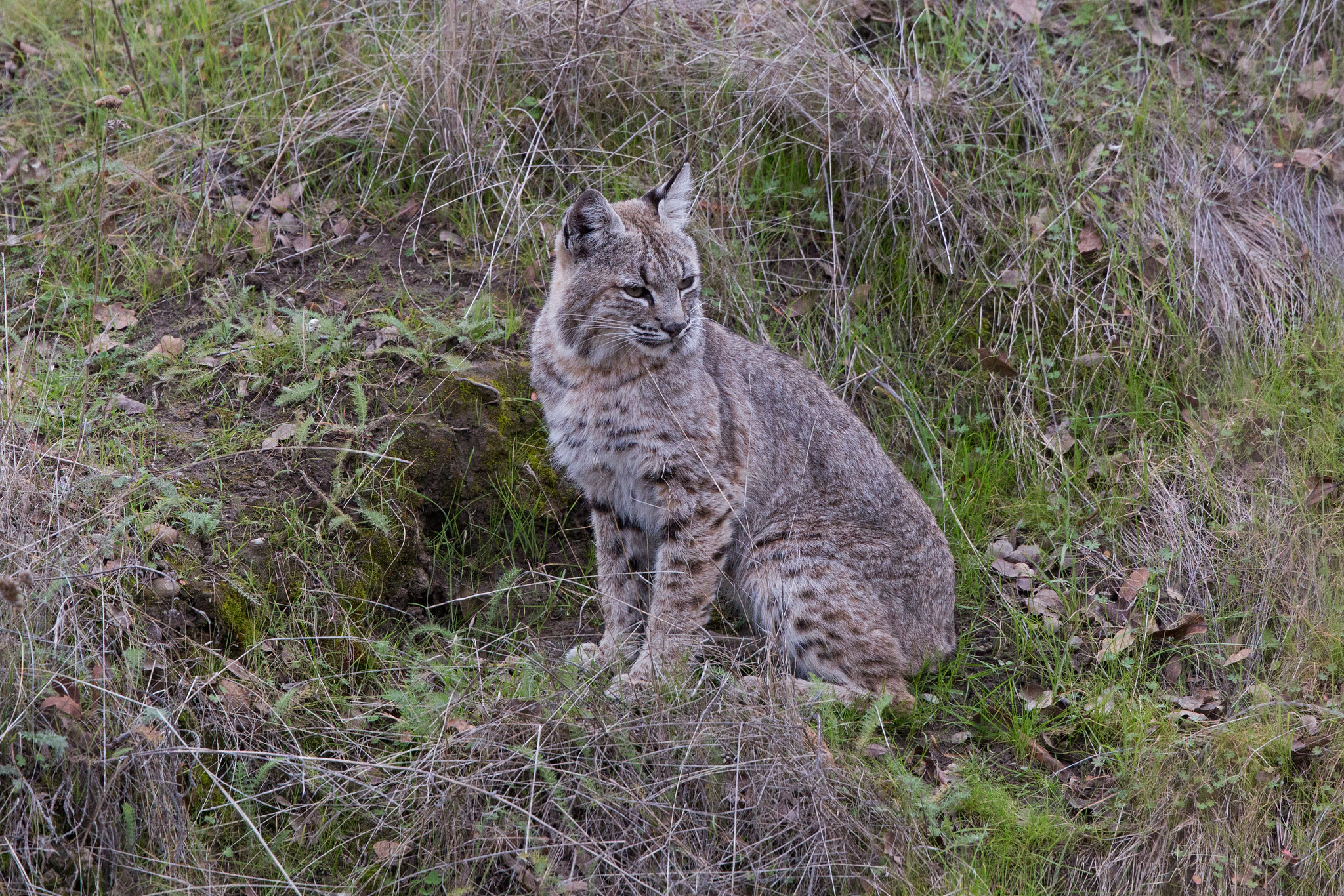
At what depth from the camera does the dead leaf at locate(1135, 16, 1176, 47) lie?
6.44 metres

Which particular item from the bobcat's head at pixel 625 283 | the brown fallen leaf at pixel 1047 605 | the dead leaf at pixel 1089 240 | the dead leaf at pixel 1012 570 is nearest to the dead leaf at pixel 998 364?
the dead leaf at pixel 1089 240

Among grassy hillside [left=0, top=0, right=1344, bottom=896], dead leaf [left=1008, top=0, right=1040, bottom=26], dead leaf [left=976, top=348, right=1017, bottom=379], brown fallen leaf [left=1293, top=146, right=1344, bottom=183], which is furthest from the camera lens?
dead leaf [left=1008, top=0, right=1040, bottom=26]

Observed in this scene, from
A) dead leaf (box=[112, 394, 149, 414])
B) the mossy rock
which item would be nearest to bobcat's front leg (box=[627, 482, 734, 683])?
the mossy rock

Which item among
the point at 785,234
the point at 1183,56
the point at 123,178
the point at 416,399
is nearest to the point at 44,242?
the point at 123,178

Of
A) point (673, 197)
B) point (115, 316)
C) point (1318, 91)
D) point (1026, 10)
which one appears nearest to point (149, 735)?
point (115, 316)

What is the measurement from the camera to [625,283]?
439 cm

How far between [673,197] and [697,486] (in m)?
1.17

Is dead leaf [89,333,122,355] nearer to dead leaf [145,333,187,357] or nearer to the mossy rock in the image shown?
dead leaf [145,333,187,357]

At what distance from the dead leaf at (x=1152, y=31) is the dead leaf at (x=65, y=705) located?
616 cm

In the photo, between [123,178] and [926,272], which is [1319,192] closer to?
[926,272]

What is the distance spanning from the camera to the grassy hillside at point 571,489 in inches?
141

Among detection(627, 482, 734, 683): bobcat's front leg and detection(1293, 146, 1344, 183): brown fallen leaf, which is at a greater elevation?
detection(1293, 146, 1344, 183): brown fallen leaf

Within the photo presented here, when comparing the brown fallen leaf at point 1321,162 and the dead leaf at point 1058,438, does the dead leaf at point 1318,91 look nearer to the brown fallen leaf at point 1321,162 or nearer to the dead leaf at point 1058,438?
the brown fallen leaf at point 1321,162

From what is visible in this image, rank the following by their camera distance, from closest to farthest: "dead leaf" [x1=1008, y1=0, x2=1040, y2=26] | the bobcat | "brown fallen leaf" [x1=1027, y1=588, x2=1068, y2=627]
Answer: the bobcat → "brown fallen leaf" [x1=1027, y1=588, x2=1068, y2=627] → "dead leaf" [x1=1008, y1=0, x2=1040, y2=26]
